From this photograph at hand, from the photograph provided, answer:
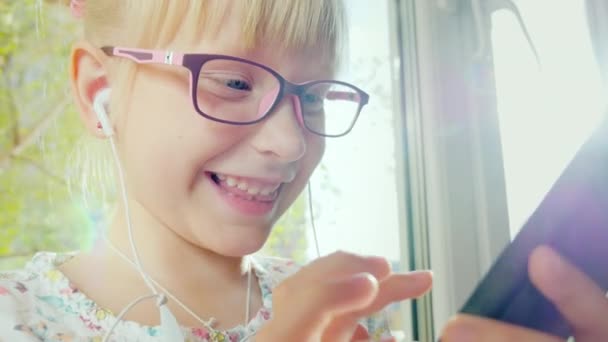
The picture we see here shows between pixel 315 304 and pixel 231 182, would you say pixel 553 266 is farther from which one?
pixel 231 182

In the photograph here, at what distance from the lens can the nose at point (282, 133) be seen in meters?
0.45

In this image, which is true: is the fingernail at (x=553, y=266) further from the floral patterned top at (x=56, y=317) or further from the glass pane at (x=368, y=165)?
the glass pane at (x=368, y=165)

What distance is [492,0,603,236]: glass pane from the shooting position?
458 millimetres

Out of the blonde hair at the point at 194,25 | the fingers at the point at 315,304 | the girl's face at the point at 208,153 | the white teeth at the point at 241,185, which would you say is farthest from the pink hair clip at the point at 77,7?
the fingers at the point at 315,304

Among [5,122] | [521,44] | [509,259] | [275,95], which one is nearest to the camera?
[509,259]

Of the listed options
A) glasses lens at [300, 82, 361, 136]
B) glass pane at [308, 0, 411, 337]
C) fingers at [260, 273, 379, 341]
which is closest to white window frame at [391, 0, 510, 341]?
glass pane at [308, 0, 411, 337]

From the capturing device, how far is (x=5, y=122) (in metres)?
0.90

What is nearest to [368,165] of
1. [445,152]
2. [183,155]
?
[445,152]

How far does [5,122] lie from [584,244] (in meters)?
0.93

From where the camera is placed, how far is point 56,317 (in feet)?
1.42

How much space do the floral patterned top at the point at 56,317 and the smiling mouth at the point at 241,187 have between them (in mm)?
117

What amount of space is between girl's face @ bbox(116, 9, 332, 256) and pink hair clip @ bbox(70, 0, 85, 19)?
0.13m

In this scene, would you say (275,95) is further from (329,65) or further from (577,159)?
(577,159)

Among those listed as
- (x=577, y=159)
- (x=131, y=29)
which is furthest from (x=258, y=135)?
(x=577, y=159)
